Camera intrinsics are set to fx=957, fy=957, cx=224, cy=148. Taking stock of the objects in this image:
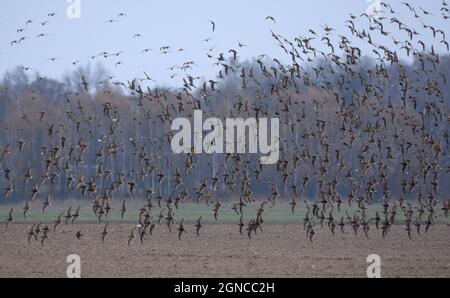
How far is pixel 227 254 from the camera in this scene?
2956 centimetres

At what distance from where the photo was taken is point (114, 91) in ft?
254

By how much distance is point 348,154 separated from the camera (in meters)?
68.4

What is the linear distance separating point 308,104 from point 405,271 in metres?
45.2

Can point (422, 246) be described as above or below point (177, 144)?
below

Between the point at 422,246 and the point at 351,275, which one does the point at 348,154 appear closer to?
the point at 422,246

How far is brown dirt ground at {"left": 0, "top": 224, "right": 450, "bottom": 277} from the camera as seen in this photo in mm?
25578

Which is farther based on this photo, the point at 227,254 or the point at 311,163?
the point at 311,163

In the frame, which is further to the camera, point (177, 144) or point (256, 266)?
point (177, 144)

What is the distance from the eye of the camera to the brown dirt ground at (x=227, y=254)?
2558 cm
